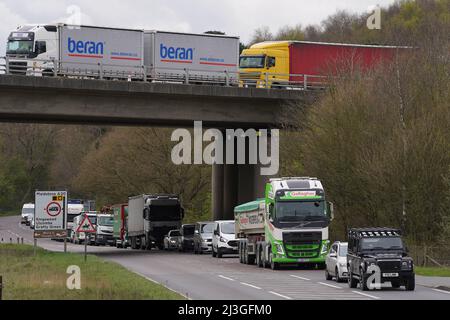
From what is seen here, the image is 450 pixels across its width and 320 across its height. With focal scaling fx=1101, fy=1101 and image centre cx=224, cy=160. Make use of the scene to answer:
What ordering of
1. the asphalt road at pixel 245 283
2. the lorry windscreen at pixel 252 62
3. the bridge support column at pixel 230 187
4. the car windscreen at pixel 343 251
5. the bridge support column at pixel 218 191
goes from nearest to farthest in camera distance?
the asphalt road at pixel 245 283 → the car windscreen at pixel 343 251 → the lorry windscreen at pixel 252 62 → the bridge support column at pixel 230 187 → the bridge support column at pixel 218 191

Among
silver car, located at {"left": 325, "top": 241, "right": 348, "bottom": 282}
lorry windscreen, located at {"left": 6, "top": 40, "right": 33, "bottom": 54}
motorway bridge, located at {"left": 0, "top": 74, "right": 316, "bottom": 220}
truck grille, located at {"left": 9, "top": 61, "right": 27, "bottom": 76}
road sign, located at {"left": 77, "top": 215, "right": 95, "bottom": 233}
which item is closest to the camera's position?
silver car, located at {"left": 325, "top": 241, "right": 348, "bottom": 282}

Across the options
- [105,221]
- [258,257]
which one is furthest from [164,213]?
[258,257]

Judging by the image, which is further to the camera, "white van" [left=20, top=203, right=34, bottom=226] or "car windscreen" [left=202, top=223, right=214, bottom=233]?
"white van" [left=20, top=203, right=34, bottom=226]

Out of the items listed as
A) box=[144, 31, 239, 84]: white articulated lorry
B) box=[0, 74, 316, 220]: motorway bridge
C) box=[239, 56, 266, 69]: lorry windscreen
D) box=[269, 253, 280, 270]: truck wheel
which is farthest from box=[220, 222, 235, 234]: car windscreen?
box=[239, 56, 266, 69]: lorry windscreen

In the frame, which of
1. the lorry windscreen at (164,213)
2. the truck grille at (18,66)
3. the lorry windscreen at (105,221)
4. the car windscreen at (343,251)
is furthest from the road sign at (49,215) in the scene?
the lorry windscreen at (105,221)

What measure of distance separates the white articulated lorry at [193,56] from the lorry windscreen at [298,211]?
18951 millimetres

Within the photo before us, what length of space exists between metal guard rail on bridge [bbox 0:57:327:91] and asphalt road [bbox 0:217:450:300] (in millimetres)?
11073

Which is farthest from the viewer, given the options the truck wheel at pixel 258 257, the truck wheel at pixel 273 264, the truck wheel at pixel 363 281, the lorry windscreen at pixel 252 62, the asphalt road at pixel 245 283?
the lorry windscreen at pixel 252 62

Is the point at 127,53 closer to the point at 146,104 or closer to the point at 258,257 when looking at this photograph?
the point at 146,104

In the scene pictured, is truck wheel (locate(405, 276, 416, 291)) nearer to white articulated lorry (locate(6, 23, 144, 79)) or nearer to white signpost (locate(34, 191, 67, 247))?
white signpost (locate(34, 191, 67, 247))

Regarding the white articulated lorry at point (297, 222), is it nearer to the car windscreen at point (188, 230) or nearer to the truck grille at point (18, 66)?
the truck grille at point (18, 66)

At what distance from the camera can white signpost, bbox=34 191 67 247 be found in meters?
48.3

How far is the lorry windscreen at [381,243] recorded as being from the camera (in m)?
32.0
